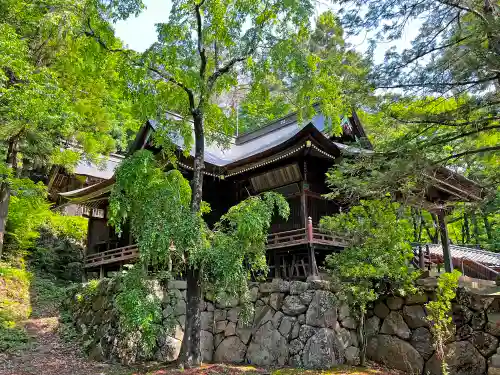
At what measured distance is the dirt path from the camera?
8.92 meters

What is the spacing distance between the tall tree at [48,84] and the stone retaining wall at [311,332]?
4.90 meters

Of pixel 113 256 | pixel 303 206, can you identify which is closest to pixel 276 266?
pixel 303 206

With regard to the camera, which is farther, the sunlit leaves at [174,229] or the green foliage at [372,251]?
the green foliage at [372,251]

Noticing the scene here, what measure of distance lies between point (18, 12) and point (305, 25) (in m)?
9.87

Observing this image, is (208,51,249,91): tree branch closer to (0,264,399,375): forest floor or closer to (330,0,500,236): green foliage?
(330,0,500,236): green foliage

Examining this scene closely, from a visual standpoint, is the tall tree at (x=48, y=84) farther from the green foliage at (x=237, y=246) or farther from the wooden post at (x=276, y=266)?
the wooden post at (x=276, y=266)

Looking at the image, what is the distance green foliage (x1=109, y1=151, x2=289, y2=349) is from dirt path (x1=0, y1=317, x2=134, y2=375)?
2.44m

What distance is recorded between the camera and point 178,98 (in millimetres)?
9711

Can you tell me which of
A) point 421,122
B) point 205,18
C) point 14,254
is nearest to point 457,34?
point 421,122

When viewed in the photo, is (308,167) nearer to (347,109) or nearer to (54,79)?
(347,109)

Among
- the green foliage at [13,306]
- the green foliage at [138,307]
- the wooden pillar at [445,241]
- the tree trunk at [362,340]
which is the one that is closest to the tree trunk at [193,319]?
the green foliage at [138,307]

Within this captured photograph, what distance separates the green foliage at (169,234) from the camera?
7.15 m

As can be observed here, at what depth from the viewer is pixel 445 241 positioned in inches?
503

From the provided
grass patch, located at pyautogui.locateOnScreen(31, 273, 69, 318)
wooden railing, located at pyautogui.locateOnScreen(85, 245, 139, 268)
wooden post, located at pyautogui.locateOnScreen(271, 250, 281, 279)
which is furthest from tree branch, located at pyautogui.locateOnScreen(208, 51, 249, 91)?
grass patch, located at pyautogui.locateOnScreen(31, 273, 69, 318)
